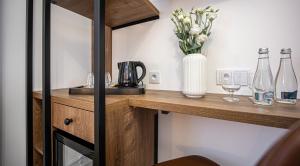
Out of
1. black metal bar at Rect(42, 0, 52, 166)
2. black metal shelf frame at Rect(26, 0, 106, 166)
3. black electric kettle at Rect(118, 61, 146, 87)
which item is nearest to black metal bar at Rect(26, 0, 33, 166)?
black metal shelf frame at Rect(26, 0, 106, 166)

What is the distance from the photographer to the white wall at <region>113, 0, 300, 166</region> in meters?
0.82

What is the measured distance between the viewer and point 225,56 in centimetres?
96

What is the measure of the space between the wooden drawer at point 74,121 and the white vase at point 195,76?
499mm

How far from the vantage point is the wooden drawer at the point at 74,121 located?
2.46 ft

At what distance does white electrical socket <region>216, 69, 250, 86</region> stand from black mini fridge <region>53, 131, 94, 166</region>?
2.72 feet

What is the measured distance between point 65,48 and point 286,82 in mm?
1442

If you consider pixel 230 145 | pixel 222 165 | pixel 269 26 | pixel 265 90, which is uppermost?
pixel 269 26

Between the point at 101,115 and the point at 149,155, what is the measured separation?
569 millimetres

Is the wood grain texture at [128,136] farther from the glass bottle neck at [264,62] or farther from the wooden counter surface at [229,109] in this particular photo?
the glass bottle neck at [264,62]

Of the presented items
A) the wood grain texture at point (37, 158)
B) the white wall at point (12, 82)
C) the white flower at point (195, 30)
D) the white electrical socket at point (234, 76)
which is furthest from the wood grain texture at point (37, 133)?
the white electrical socket at point (234, 76)

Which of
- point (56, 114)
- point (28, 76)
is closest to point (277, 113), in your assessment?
point (56, 114)

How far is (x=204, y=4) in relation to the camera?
1030mm

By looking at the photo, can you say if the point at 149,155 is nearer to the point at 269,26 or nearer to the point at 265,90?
the point at 265,90

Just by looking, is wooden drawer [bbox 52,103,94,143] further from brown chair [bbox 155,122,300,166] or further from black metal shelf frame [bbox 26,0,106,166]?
brown chair [bbox 155,122,300,166]
